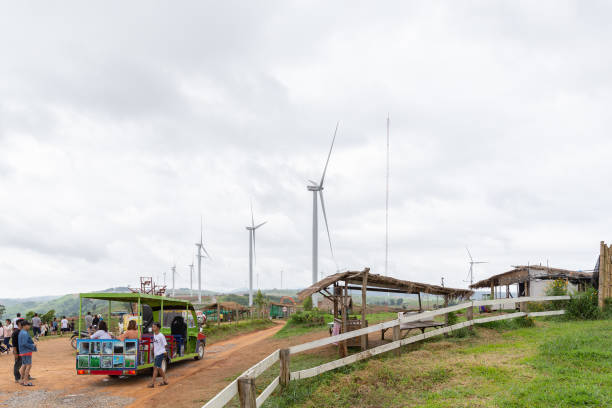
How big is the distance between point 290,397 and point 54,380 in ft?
28.3

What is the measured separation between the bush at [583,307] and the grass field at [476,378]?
487cm

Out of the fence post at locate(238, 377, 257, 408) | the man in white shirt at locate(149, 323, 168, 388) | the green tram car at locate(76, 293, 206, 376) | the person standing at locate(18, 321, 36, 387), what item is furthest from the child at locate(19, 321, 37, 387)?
the fence post at locate(238, 377, 257, 408)

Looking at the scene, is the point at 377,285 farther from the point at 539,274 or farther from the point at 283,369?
the point at 539,274

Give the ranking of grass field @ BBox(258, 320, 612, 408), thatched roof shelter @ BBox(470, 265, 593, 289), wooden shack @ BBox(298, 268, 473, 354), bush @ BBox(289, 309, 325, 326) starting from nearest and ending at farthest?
grass field @ BBox(258, 320, 612, 408), wooden shack @ BBox(298, 268, 473, 354), thatched roof shelter @ BBox(470, 265, 593, 289), bush @ BBox(289, 309, 325, 326)

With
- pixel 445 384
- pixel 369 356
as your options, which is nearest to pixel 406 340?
pixel 369 356

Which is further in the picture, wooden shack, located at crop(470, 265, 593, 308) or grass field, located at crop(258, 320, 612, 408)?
wooden shack, located at crop(470, 265, 593, 308)

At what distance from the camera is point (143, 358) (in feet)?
42.1

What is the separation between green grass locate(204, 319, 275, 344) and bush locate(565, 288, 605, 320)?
1765cm

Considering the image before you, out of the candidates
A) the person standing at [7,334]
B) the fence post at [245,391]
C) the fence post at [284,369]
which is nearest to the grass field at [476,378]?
the fence post at [284,369]

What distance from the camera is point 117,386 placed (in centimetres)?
1238

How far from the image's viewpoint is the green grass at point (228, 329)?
2674 cm

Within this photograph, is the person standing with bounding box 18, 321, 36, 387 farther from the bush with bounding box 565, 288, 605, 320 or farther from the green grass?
the bush with bounding box 565, 288, 605, 320

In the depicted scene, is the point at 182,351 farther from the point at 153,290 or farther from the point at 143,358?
the point at 153,290

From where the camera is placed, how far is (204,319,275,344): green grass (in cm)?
2674
